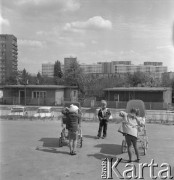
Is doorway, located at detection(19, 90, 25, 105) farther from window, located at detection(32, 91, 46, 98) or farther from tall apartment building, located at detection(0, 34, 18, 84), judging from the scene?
tall apartment building, located at detection(0, 34, 18, 84)

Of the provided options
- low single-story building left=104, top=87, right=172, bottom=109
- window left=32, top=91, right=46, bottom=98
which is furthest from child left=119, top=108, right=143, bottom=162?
window left=32, top=91, right=46, bottom=98

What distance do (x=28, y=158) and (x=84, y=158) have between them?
1.40m

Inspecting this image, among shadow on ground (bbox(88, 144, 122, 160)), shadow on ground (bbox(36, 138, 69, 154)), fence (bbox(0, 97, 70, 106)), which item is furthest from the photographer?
fence (bbox(0, 97, 70, 106))

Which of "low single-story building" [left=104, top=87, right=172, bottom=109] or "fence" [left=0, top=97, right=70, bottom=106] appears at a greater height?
"low single-story building" [left=104, top=87, right=172, bottom=109]

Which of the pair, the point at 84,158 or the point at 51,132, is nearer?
the point at 84,158

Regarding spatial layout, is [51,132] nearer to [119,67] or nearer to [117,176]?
[117,176]

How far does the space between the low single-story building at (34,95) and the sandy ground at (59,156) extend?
80.8 ft

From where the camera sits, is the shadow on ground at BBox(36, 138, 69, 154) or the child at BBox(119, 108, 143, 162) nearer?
the child at BBox(119, 108, 143, 162)

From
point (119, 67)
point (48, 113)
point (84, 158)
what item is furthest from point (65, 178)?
point (119, 67)

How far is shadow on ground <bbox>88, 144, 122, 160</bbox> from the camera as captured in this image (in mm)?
7493

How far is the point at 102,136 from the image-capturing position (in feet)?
34.4

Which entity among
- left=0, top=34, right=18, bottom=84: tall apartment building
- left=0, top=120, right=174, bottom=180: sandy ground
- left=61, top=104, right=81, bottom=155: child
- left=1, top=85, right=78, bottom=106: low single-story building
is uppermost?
left=0, top=34, right=18, bottom=84: tall apartment building

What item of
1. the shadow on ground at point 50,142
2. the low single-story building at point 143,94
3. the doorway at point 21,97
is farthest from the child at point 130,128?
the doorway at point 21,97

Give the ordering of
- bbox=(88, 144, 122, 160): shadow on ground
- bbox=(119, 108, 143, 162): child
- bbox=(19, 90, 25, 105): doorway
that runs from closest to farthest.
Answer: bbox=(119, 108, 143, 162): child, bbox=(88, 144, 122, 160): shadow on ground, bbox=(19, 90, 25, 105): doorway
